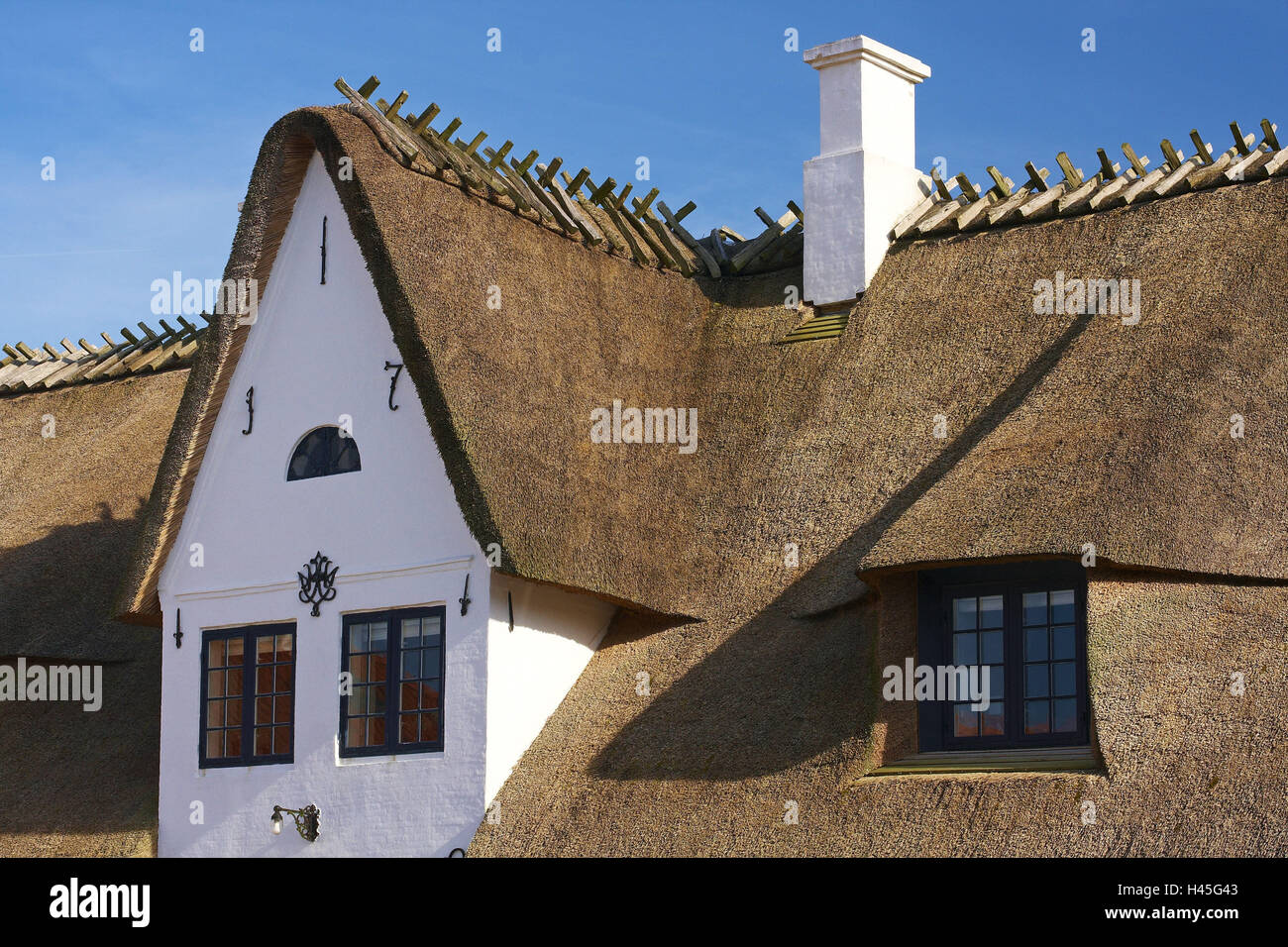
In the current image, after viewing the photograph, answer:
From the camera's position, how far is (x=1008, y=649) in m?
13.0

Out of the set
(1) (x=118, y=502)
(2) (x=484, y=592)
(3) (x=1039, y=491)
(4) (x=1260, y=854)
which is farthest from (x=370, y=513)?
(4) (x=1260, y=854)

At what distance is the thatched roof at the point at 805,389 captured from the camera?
1269 centimetres

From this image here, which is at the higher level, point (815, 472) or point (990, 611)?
point (815, 472)

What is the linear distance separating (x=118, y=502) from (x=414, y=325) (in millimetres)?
5528

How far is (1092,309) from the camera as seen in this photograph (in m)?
15.0

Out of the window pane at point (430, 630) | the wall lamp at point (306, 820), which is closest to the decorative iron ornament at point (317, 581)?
the window pane at point (430, 630)

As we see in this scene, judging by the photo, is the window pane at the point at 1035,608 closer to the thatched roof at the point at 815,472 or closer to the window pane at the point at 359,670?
the thatched roof at the point at 815,472

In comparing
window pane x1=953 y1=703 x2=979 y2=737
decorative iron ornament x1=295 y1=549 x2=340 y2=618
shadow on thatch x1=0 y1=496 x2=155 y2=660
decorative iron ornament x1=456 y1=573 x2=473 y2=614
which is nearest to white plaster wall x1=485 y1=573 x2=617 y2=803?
decorative iron ornament x1=456 y1=573 x2=473 y2=614

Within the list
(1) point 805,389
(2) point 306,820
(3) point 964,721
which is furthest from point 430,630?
(3) point 964,721

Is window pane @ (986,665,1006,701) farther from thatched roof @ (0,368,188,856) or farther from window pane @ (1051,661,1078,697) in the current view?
thatched roof @ (0,368,188,856)

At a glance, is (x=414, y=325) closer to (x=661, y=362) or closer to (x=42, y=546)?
(x=661, y=362)

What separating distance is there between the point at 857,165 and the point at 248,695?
7637mm
